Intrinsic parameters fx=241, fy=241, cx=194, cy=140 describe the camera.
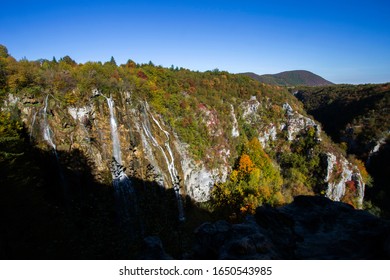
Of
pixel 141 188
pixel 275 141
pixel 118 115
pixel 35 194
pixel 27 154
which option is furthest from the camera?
pixel 275 141

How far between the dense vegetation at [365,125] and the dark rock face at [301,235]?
2207 inches

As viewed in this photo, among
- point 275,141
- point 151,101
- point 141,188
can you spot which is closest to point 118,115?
point 141,188

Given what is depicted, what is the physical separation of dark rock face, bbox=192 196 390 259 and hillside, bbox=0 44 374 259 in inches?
182

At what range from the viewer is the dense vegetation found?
63031 millimetres

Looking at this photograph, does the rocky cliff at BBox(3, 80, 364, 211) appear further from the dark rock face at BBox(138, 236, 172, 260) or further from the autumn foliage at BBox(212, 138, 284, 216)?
the dark rock face at BBox(138, 236, 172, 260)

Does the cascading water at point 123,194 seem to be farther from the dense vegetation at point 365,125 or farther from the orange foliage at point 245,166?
the dense vegetation at point 365,125

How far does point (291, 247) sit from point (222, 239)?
259 cm

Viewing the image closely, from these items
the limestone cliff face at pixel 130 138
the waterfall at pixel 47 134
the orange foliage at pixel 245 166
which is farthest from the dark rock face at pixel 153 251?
the orange foliage at pixel 245 166

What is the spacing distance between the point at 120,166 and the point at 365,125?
7390 cm

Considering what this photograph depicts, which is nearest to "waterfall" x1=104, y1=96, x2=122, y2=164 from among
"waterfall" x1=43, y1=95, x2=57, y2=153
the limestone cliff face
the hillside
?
the hillside

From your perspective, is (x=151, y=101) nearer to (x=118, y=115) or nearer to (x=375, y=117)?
(x=118, y=115)

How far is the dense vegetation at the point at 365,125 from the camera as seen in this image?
207 ft

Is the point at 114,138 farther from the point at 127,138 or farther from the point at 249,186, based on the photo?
the point at 249,186

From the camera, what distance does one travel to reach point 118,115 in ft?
90.1
